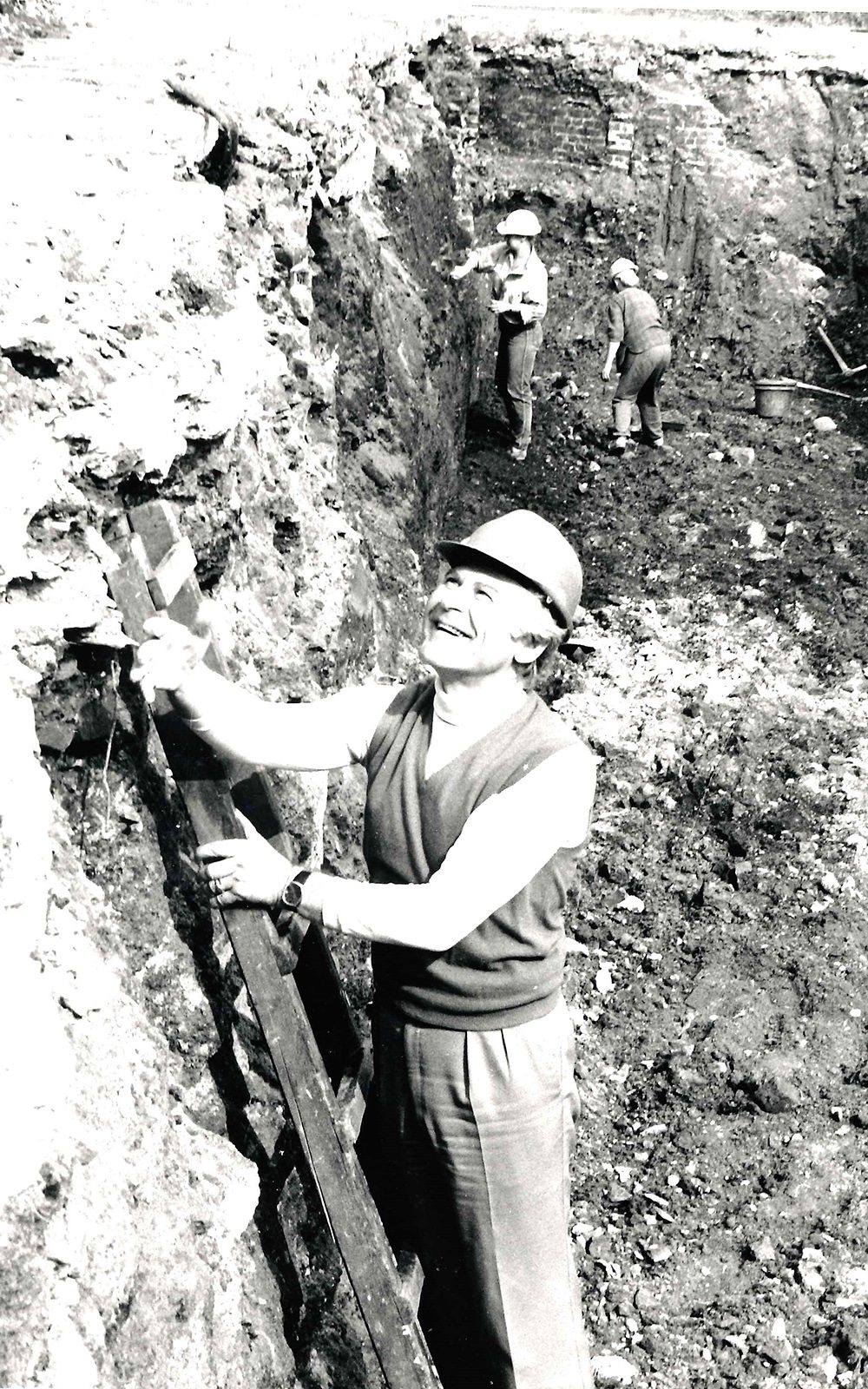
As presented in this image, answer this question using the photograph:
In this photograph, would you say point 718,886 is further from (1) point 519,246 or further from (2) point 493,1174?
(1) point 519,246

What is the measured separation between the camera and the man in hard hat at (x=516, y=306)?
993cm

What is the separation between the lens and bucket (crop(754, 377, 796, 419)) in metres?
11.1

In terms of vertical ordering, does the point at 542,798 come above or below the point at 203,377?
below

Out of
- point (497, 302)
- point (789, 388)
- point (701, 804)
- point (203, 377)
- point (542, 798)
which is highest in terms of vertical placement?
point (203, 377)

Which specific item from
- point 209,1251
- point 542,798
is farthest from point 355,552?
point 209,1251

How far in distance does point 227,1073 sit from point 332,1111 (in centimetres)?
34

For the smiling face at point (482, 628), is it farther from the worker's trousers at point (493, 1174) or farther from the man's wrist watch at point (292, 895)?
the worker's trousers at point (493, 1174)

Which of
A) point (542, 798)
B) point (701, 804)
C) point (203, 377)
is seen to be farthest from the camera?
point (701, 804)

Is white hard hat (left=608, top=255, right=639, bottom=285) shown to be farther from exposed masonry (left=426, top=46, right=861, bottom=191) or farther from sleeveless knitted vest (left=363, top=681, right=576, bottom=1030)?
sleeveless knitted vest (left=363, top=681, right=576, bottom=1030)

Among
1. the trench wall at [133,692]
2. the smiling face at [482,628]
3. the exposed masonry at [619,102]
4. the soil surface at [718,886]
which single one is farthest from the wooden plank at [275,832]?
the exposed masonry at [619,102]

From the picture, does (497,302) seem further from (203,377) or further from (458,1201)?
(458,1201)

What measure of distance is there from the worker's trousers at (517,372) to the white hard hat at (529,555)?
7.51m

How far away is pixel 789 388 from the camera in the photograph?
1109 cm

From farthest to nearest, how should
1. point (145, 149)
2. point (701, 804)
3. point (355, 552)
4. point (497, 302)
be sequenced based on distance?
point (497, 302), point (701, 804), point (355, 552), point (145, 149)
